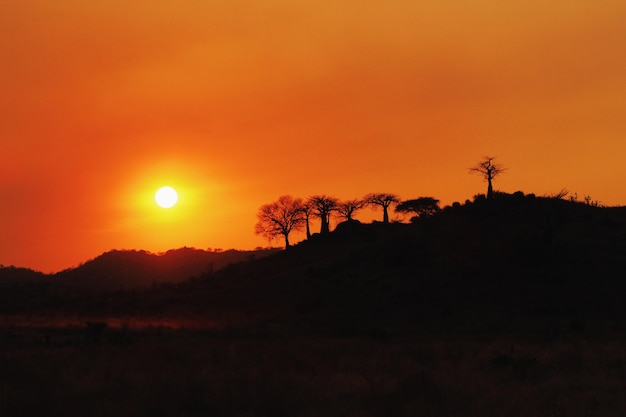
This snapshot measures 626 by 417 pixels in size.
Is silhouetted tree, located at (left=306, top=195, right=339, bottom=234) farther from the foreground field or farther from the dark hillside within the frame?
the foreground field

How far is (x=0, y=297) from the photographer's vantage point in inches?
2810

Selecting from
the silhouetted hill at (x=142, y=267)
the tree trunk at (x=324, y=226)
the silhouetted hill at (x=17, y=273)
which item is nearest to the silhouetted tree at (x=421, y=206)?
the tree trunk at (x=324, y=226)

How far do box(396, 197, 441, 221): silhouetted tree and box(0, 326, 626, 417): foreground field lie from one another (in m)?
63.0

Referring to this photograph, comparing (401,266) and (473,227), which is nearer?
(401,266)

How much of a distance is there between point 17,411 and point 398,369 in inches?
371

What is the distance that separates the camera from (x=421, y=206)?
3292 inches

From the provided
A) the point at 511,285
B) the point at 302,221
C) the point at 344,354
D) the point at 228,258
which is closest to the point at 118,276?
the point at 228,258

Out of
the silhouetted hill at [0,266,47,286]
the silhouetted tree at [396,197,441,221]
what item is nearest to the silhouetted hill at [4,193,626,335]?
the silhouetted tree at [396,197,441,221]

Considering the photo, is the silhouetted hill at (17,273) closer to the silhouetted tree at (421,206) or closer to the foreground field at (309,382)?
the silhouetted tree at (421,206)

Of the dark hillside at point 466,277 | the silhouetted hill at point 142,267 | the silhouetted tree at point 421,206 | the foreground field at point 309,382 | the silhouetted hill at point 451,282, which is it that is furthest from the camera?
the silhouetted hill at point 142,267

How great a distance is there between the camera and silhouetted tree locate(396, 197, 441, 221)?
274ft

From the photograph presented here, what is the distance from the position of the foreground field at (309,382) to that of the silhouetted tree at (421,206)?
6299cm

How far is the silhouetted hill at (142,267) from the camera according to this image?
5251 inches

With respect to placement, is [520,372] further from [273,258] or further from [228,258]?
[228,258]
